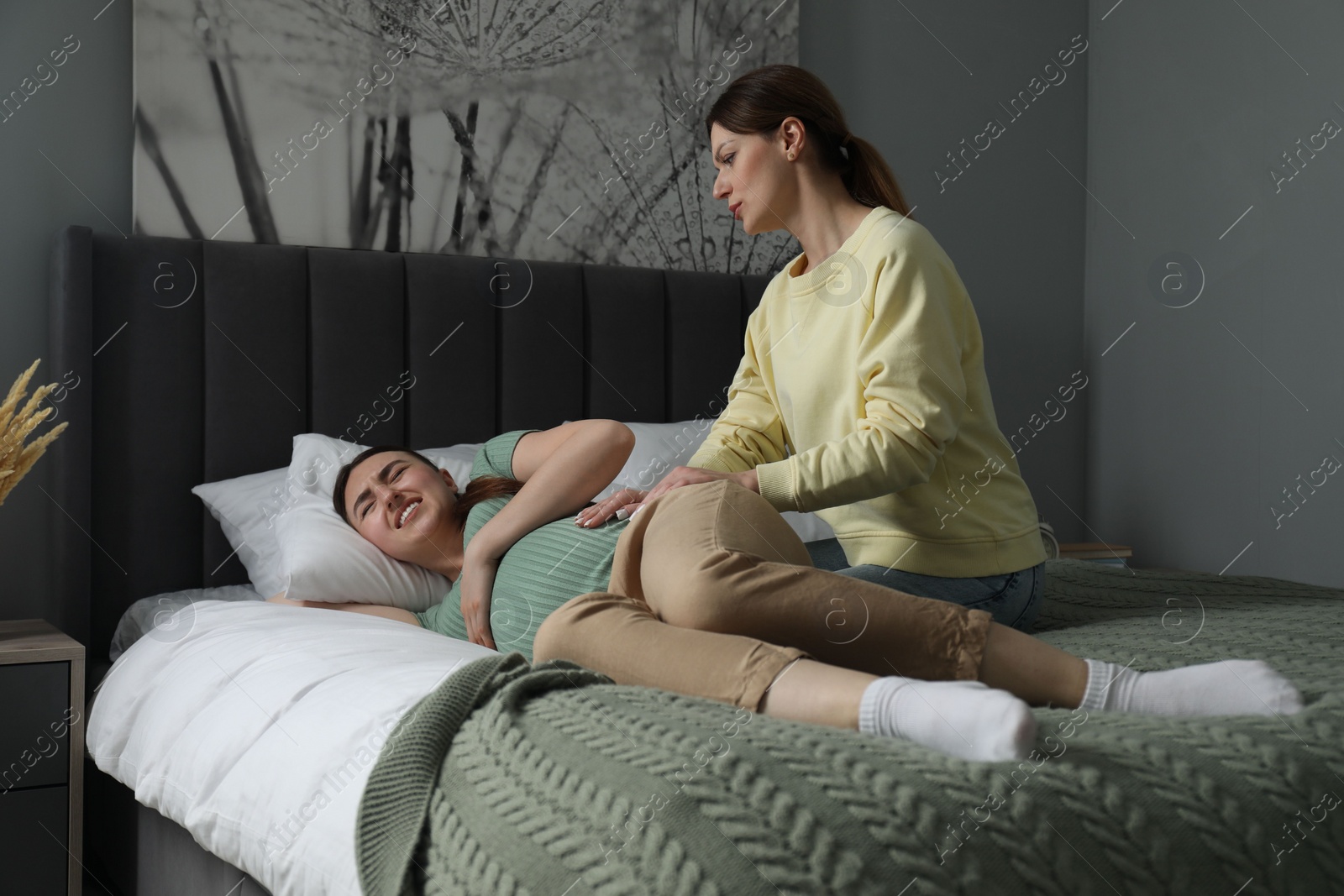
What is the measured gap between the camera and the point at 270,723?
1214 millimetres

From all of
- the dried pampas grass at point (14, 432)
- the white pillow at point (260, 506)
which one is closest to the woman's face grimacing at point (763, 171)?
the white pillow at point (260, 506)

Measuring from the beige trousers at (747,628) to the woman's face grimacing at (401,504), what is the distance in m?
0.74

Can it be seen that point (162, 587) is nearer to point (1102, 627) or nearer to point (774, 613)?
point (774, 613)

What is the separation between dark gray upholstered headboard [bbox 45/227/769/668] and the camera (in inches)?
82.7

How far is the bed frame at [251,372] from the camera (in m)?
2.06

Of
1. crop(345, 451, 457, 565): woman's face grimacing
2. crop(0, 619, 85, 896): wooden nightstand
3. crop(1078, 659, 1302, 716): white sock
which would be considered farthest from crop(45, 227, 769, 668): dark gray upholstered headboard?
crop(1078, 659, 1302, 716): white sock

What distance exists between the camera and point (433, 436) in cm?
238

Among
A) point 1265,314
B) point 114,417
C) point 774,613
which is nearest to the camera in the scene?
point 774,613

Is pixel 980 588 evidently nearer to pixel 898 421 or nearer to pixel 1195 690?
pixel 898 421

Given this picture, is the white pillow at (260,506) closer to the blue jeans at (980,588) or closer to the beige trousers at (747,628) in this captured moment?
the blue jeans at (980,588)

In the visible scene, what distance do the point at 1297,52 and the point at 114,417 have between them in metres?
2.87

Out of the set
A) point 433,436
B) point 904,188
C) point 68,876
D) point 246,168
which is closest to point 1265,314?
point 904,188

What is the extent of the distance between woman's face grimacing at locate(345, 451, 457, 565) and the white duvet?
0.20m

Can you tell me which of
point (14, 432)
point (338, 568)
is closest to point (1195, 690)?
point (338, 568)
